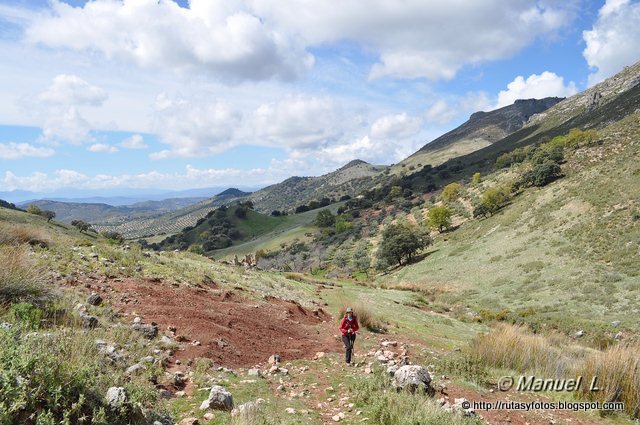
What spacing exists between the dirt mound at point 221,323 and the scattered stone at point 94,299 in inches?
22.5

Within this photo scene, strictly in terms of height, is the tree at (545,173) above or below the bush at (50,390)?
above

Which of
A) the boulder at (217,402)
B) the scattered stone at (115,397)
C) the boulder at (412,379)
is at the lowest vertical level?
the boulder at (412,379)

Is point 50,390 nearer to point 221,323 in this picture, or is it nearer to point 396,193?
point 221,323

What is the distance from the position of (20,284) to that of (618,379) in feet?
47.2

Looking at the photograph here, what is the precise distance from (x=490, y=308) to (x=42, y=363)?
34.5 metres

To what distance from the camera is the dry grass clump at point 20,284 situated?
8.88 meters

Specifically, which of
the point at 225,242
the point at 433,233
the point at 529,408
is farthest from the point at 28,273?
the point at 225,242

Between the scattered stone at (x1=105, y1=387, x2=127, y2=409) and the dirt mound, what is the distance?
428 cm

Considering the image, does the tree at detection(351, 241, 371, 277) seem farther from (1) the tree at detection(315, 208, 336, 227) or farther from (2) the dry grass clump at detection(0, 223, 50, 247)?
(2) the dry grass clump at detection(0, 223, 50, 247)

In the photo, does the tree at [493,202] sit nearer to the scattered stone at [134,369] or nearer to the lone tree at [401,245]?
the lone tree at [401,245]

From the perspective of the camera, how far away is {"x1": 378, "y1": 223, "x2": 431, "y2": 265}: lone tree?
63.0m

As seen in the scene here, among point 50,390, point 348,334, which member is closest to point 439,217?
point 348,334

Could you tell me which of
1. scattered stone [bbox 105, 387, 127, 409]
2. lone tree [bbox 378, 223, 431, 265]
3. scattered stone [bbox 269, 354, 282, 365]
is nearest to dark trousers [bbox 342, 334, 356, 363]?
scattered stone [bbox 269, 354, 282, 365]

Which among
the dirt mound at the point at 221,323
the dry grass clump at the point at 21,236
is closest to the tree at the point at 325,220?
the dirt mound at the point at 221,323
